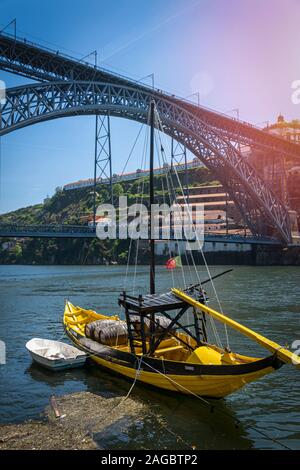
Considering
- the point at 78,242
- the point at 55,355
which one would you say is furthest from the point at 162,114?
the point at 78,242

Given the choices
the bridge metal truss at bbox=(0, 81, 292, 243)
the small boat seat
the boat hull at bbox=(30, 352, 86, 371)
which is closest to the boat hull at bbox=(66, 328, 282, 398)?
the small boat seat

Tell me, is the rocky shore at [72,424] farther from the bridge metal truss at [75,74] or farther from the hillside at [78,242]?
the hillside at [78,242]

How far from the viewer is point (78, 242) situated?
124 m

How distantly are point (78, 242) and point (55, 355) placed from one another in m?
109

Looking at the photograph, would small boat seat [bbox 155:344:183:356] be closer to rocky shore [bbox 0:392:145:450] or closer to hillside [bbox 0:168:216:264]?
rocky shore [bbox 0:392:145:450]

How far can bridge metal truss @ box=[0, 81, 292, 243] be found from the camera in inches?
1767

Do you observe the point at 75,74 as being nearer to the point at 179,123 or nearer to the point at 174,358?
the point at 179,123

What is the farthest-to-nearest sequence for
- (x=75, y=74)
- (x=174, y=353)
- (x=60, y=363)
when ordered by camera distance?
(x=75, y=74), (x=60, y=363), (x=174, y=353)

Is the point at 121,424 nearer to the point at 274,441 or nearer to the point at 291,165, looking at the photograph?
the point at 274,441

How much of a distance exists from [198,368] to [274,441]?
2.61 meters

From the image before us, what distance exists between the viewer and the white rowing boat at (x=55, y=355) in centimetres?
1564

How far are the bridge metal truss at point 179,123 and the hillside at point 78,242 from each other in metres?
22.9

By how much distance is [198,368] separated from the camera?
11.7 metres

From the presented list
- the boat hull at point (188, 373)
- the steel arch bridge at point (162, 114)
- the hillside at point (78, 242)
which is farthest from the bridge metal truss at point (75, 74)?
the boat hull at point (188, 373)
